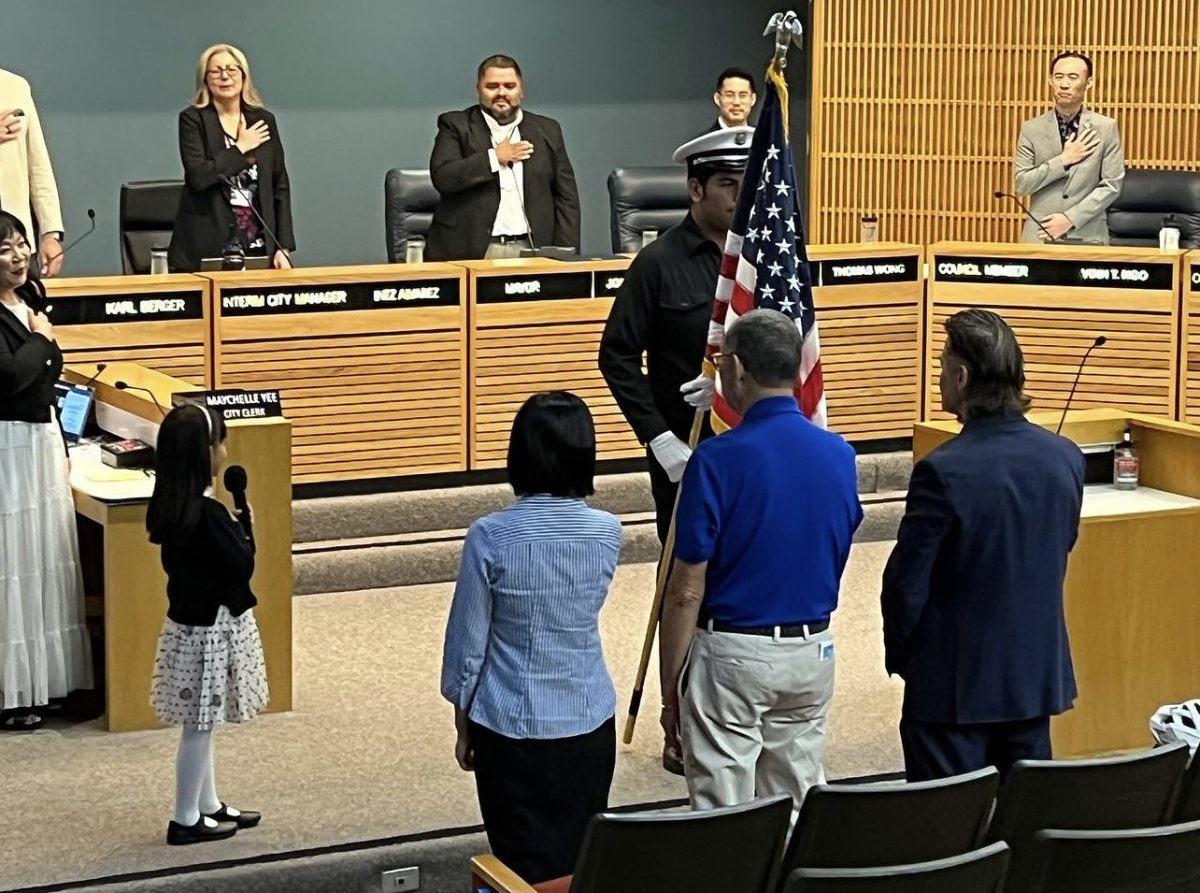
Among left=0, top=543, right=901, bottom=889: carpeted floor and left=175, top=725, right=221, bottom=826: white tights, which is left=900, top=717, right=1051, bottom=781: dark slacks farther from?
left=175, top=725, right=221, bottom=826: white tights

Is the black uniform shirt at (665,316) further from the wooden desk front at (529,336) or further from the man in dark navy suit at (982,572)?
the wooden desk front at (529,336)

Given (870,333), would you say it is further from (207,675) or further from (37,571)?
(207,675)

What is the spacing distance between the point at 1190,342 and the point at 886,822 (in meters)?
5.78

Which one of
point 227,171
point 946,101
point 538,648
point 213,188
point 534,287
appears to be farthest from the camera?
point 946,101

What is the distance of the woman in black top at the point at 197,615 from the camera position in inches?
218

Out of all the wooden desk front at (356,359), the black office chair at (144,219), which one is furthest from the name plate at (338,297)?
the black office chair at (144,219)

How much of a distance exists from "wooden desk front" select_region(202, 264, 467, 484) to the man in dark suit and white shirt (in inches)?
29.5

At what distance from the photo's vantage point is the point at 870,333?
31.4 feet

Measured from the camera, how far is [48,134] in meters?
12.4

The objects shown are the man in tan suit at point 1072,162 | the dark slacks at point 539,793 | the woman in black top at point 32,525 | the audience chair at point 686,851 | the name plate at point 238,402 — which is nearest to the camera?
the audience chair at point 686,851

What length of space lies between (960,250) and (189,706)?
5.23 meters

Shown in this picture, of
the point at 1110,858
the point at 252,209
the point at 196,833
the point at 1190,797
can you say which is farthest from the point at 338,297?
the point at 1110,858

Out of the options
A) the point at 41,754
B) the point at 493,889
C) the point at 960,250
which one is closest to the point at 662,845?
the point at 493,889

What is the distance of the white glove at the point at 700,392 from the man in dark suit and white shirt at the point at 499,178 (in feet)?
13.0
